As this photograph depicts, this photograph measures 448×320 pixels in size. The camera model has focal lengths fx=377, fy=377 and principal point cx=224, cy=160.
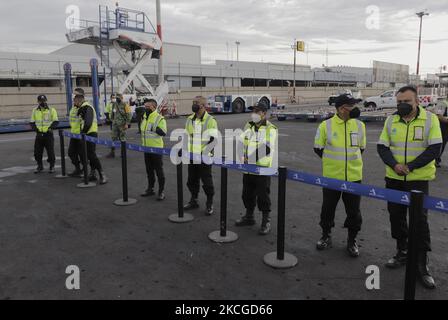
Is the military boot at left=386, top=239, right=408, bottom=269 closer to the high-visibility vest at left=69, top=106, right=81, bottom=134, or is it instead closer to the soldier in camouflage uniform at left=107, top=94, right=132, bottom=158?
the high-visibility vest at left=69, top=106, right=81, bottom=134

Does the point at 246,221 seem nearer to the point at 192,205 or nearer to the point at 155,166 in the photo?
the point at 192,205

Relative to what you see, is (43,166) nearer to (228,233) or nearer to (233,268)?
(228,233)

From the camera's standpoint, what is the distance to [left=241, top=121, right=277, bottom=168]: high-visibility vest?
497 centimetres

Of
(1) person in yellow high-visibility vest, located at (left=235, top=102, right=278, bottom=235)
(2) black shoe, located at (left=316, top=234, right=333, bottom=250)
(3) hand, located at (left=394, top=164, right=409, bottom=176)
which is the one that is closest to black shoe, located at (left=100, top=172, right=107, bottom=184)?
(1) person in yellow high-visibility vest, located at (left=235, top=102, right=278, bottom=235)

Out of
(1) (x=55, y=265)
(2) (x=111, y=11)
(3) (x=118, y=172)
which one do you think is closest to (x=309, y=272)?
(1) (x=55, y=265)

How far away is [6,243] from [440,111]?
28.0 feet

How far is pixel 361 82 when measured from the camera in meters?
81.6

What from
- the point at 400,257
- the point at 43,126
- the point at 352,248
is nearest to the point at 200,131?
the point at 352,248

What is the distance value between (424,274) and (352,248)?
2.69 feet

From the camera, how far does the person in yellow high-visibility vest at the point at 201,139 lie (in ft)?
19.3

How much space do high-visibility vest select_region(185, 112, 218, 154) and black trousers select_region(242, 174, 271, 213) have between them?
3.45 ft

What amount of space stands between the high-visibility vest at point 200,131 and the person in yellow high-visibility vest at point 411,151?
2.66 meters
